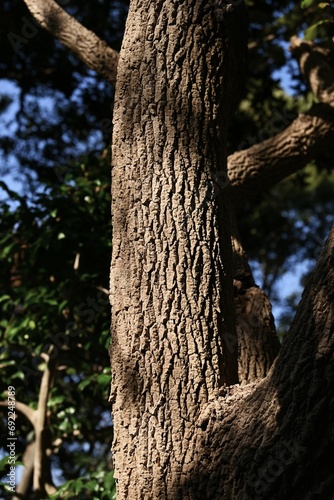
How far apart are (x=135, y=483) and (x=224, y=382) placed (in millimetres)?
460

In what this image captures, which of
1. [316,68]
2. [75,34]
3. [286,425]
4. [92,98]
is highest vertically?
[92,98]

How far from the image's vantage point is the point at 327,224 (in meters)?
15.6

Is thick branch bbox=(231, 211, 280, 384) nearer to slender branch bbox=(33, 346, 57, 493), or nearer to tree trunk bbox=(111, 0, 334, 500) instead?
tree trunk bbox=(111, 0, 334, 500)

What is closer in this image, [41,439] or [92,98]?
[41,439]

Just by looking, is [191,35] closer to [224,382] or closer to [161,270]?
[161,270]

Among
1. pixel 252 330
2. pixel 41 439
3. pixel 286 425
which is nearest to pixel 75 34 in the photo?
pixel 252 330

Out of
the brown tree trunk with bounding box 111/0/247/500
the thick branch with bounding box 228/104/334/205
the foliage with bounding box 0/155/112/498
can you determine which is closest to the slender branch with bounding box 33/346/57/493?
the foliage with bounding box 0/155/112/498

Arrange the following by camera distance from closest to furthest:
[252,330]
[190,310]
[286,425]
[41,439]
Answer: [286,425] < [190,310] < [252,330] < [41,439]

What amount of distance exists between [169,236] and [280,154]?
2.47 metres

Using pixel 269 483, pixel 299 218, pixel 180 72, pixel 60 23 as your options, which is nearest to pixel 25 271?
pixel 60 23

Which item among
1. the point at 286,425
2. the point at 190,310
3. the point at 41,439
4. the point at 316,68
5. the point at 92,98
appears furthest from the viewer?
the point at 92,98

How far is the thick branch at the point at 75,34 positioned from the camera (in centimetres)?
478

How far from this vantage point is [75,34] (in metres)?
4.81

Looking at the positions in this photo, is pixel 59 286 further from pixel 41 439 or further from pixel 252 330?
pixel 252 330
